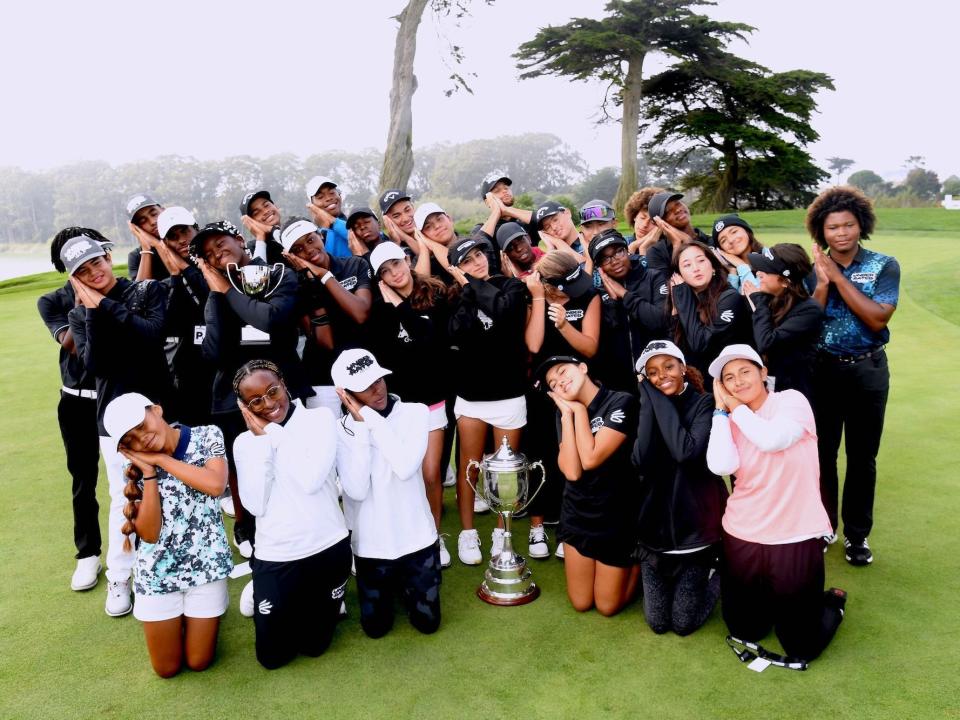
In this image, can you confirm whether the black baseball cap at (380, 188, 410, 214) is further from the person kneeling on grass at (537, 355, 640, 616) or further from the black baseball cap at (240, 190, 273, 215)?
the person kneeling on grass at (537, 355, 640, 616)

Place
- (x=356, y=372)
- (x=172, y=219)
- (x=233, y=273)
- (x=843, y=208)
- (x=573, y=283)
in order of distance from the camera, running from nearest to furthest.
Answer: (x=356, y=372) < (x=233, y=273) < (x=843, y=208) < (x=172, y=219) < (x=573, y=283)

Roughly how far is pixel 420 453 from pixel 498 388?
Answer: 89 cm

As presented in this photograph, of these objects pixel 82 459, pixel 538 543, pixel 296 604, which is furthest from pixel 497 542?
pixel 82 459

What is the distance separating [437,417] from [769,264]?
211 cm

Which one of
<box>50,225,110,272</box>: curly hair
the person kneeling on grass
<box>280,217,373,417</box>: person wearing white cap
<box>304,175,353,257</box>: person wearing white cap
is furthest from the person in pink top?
<box>50,225,110,272</box>: curly hair

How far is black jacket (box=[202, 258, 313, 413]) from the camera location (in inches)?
164

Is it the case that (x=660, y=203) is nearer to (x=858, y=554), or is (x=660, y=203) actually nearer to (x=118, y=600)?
(x=858, y=554)

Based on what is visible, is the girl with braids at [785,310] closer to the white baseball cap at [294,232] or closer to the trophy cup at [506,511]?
the trophy cup at [506,511]

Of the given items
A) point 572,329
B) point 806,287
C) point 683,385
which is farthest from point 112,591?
point 806,287

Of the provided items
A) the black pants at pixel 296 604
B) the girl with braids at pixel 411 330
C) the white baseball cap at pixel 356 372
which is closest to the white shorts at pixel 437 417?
the girl with braids at pixel 411 330

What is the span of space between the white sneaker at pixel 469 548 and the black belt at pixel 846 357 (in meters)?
2.36

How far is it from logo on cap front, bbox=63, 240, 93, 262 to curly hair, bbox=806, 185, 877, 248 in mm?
4003

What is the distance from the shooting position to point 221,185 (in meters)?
41.7

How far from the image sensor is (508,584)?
167 inches
